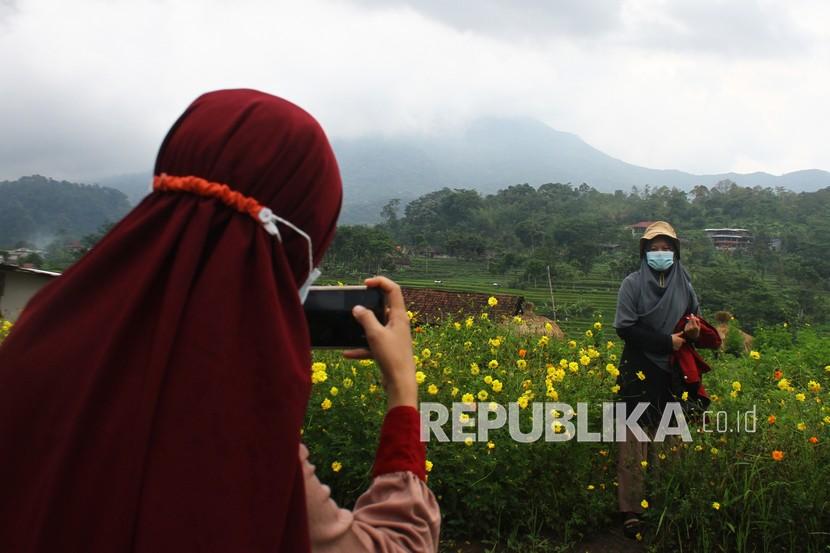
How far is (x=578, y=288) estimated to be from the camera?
3322cm

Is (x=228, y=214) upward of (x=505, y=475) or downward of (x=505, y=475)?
upward

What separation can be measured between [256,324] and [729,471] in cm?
238

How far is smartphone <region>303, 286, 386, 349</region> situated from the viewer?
885mm

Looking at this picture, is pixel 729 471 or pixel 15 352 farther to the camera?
pixel 729 471

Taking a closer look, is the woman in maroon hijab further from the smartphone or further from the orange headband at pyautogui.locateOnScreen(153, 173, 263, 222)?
the smartphone

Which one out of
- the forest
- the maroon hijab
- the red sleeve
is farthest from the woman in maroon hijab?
the forest

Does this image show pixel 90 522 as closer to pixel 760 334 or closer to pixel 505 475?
pixel 505 475

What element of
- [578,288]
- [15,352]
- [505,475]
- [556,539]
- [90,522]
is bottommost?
[578,288]

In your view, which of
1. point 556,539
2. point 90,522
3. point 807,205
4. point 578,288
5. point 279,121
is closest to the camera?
point 90,522

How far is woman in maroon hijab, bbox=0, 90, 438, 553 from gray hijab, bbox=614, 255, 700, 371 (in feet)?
8.11

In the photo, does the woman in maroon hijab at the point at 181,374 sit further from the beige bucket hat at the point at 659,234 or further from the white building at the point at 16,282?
the white building at the point at 16,282

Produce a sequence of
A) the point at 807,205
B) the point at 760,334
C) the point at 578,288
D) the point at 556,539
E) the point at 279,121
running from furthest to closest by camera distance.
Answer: the point at 807,205 → the point at 578,288 → the point at 760,334 → the point at 556,539 → the point at 279,121

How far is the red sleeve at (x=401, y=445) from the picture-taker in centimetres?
81

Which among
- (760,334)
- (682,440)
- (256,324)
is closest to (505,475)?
(682,440)
